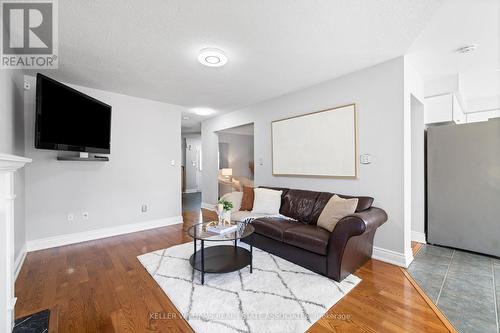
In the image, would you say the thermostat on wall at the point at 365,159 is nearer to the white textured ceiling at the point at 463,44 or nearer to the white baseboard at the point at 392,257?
the white baseboard at the point at 392,257

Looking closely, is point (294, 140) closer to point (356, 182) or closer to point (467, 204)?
point (356, 182)

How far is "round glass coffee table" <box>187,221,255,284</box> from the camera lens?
7.08ft

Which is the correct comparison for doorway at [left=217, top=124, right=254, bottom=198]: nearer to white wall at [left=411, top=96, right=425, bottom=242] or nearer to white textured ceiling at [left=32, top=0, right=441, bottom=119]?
white textured ceiling at [left=32, top=0, right=441, bottom=119]

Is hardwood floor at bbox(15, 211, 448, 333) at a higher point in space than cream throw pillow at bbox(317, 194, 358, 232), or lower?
lower

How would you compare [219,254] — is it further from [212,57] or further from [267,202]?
[212,57]

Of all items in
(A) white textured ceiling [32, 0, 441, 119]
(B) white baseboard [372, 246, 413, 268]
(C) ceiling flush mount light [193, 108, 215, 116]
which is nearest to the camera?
(A) white textured ceiling [32, 0, 441, 119]

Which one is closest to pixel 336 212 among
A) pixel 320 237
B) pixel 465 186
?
pixel 320 237

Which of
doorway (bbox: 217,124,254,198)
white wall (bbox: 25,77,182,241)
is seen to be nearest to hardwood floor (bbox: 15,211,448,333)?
white wall (bbox: 25,77,182,241)

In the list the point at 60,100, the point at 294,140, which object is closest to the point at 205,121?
the point at 294,140

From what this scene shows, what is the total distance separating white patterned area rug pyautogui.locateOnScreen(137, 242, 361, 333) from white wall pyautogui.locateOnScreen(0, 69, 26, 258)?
1.70 metres

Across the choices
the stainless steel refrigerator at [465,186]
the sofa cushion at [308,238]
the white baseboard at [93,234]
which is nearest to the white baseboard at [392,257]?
the sofa cushion at [308,238]

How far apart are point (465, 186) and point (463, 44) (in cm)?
194

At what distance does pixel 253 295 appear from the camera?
1.97 metres

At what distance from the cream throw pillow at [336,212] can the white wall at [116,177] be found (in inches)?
127
